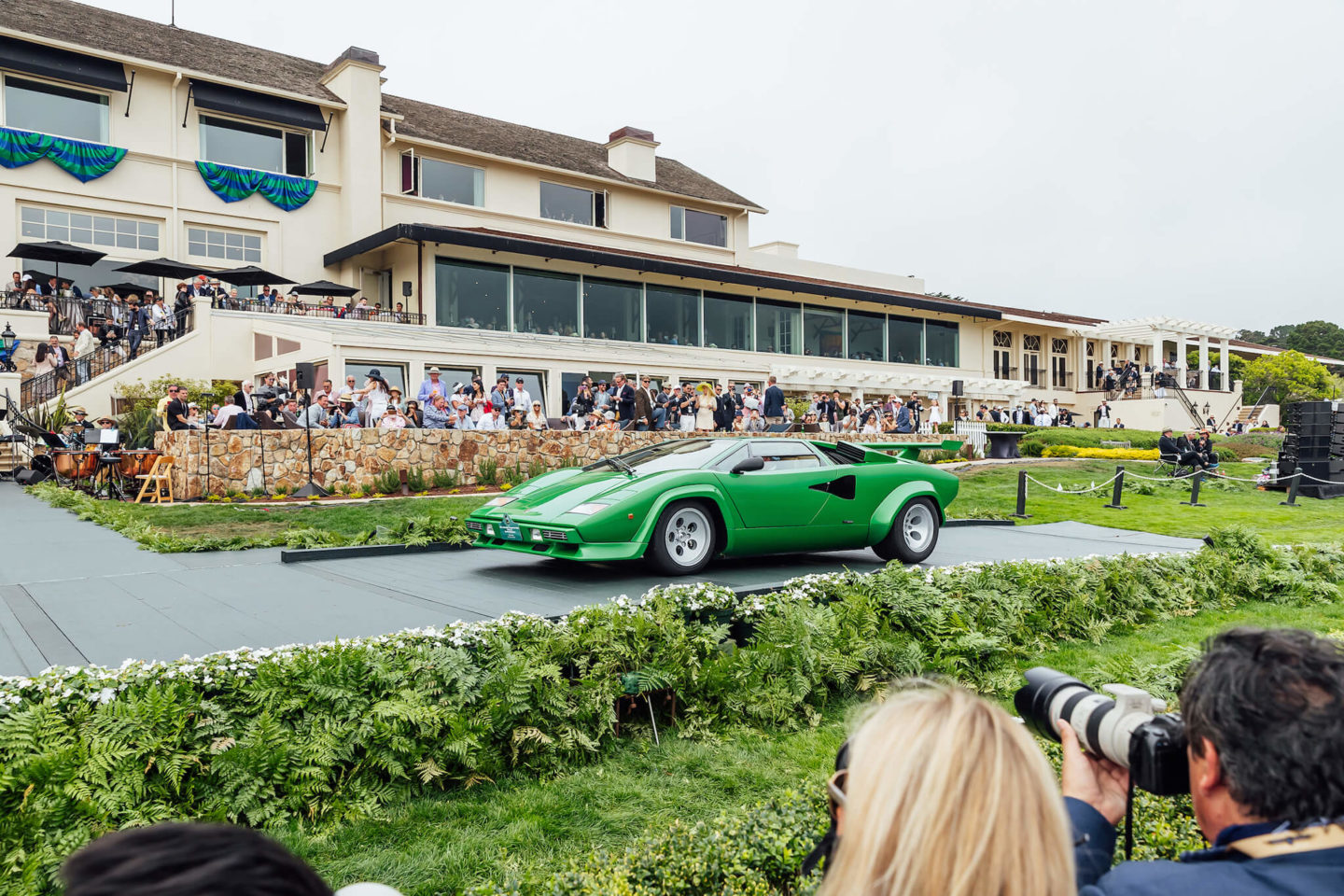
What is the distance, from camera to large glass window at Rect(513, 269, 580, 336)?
30547mm

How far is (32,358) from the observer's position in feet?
78.5

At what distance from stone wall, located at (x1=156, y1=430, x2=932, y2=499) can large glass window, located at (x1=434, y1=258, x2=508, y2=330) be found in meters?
11.6

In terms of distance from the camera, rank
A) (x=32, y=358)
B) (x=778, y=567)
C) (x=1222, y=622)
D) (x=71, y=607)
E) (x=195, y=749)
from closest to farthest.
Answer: (x=195, y=749), (x=71, y=607), (x=1222, y=622), (x=778, y=567), (x=32, y=358)

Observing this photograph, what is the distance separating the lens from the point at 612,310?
3269cm

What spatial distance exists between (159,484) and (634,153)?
27187 millimetres

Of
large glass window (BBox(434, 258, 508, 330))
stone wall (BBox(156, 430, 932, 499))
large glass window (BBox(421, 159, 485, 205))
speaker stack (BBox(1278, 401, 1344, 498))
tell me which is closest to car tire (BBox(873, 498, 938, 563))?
stone wall (BBox(156, 430, 932, 499))

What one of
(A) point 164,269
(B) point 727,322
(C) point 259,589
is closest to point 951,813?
(C) point 259,589

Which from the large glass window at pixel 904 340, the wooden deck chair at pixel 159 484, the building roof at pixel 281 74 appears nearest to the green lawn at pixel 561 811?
the wooden deck chair at pixel 159 484

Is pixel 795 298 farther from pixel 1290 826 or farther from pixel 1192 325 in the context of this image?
pixel 1290 826

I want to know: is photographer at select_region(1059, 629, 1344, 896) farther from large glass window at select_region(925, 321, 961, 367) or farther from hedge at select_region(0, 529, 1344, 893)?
large glass window at select_region(925, 321, 961, 367)

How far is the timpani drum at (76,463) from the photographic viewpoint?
18750 millimetres

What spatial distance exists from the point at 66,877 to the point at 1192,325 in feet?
179

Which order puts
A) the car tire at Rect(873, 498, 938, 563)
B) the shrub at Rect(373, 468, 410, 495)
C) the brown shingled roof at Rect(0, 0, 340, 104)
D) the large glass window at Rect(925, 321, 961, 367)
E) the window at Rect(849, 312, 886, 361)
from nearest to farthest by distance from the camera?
the car tire at Rect(873, 498, 938, 563)
the shrub at Rect(373, 468, 410, 495)
the brown shingled roof at Rect(0, 0, 340, 104)
the window at Rect(849, 312, 886, 361)
the large glass window at Rect(925, 321, 961, 367)

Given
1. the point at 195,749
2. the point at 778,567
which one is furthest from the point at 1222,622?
the point at 195,749
